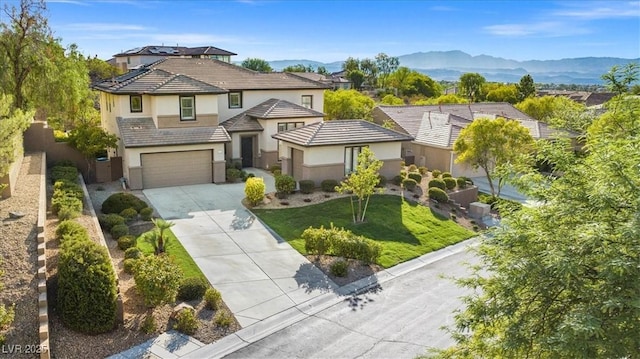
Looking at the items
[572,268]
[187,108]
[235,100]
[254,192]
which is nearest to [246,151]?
[235,100]

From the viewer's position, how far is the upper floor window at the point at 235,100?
109 feet

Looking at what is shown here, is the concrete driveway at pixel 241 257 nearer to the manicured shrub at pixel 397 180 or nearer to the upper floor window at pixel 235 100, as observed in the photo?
the manicured shrub at pixel 397 180

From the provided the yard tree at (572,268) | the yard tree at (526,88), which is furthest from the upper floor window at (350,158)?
the yard tree at (526,88)

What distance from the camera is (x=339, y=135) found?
26672 mm

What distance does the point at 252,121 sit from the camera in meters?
32.2

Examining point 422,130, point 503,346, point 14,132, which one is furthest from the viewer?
point 422,130

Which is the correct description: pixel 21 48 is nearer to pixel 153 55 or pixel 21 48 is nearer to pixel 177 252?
pixel 177 252

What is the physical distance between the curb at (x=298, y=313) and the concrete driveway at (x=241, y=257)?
27cm

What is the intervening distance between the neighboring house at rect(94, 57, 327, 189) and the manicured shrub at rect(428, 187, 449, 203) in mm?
10832

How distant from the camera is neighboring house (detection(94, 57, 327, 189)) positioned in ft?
86.4

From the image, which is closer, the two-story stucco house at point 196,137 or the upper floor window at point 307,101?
the two-story stucco house at point 196,137

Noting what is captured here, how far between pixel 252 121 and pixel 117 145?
8.65 metres

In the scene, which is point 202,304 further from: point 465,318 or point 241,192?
point 241,192

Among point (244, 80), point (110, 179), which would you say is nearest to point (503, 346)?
point (110, 179)
